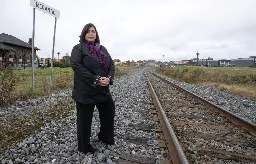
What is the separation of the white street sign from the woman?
5699 millimetres

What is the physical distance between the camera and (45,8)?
9.01 metres

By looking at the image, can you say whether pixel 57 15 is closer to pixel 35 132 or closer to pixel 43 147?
pixel 35 132

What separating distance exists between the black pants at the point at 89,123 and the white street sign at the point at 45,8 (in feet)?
19.5

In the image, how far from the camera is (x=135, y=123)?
550 cm

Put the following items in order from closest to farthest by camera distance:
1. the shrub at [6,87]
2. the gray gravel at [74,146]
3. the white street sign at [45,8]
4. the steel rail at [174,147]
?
1. the steel rail at [174,147]
2. the gray gravel at [74,146]
3. the shrub at [6,87]
4. the white street sign at [45,8]

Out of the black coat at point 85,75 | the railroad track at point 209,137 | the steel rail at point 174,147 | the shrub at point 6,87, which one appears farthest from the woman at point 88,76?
the shrub at point 6,87

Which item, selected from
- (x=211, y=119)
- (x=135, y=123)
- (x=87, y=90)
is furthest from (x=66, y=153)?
(x=211, y=119)

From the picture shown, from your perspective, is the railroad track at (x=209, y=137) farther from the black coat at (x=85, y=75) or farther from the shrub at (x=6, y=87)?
the shrub at (x=6, y=87)

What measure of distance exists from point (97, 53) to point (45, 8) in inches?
243

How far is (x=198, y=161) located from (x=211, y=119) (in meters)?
2.92

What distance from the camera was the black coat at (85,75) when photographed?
140 inches

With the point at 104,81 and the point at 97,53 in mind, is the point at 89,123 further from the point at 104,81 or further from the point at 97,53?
the point at 97,53

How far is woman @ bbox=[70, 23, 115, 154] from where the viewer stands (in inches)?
141

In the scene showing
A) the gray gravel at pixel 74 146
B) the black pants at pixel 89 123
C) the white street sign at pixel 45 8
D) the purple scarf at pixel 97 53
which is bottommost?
the gray gravel at pixel 74 146
